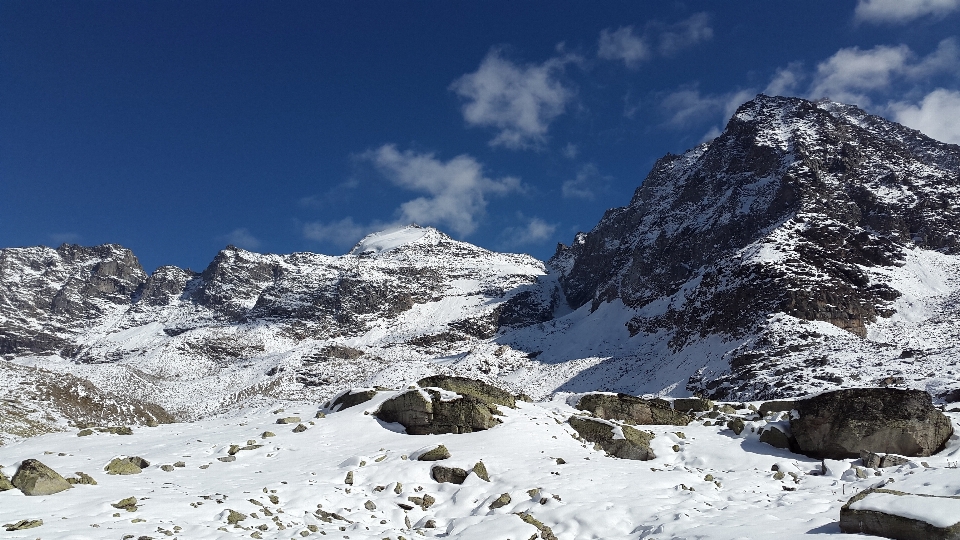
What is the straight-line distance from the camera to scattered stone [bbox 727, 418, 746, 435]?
1859cm

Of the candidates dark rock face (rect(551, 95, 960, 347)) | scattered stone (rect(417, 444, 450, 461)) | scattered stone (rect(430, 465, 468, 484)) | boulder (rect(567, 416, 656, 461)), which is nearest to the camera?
scattered stone (rect(430, 465, 468, 484))

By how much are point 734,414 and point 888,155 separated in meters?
96.5

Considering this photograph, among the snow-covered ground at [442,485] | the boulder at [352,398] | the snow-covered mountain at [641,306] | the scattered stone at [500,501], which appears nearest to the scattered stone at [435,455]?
the snow-covered ground at [442,485]

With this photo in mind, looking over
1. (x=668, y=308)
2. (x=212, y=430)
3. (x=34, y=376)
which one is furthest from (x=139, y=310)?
(x=212, y=430)

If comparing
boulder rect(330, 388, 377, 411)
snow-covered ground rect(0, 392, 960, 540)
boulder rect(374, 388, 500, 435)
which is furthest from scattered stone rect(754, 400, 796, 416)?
boulder rect(330, 388, 377, 411)

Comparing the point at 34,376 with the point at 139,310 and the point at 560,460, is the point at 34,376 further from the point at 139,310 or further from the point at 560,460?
the point at 139,310

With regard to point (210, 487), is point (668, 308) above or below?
above

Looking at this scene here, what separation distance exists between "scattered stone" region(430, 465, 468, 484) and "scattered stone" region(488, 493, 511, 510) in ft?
4.73

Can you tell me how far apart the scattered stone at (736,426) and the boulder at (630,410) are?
2083mm

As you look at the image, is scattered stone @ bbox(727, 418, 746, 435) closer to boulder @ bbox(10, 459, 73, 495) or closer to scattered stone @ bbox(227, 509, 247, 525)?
scattered stone @ bbox(227, 509, 247, 525)

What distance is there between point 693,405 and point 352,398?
13.5 meters

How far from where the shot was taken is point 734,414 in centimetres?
2156

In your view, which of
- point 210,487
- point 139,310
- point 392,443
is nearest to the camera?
point 210,487

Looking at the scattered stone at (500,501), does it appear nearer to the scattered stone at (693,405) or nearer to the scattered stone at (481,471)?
the scattered stone at (481,471)
